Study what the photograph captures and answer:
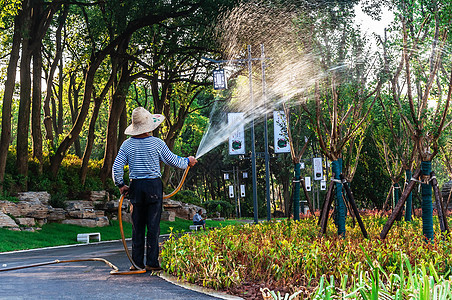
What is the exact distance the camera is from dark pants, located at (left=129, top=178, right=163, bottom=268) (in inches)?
308

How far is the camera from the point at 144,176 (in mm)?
7848

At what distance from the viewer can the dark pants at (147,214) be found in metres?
7.83

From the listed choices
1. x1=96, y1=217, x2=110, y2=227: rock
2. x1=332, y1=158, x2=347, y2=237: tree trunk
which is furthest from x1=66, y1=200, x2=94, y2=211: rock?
x1=332, y1=158, x2=347, y2=237: tree trunk

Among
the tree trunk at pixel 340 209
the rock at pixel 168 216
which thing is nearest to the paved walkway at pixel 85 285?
the tree trunk at pixel 340 209

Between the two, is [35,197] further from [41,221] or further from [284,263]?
[284,263]

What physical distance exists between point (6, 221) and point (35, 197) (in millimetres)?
3079

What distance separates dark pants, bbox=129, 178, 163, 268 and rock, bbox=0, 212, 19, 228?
432 inches

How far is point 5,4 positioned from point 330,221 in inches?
548

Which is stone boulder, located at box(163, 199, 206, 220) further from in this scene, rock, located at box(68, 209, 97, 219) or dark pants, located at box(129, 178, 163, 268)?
dark pants, located at box(129, 178, 163, 268)

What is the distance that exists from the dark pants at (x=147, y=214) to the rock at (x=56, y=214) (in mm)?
13521

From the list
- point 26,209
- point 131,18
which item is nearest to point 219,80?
point 131,18

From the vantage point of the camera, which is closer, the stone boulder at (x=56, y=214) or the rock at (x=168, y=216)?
the stone boulder at (x=56, y=214)

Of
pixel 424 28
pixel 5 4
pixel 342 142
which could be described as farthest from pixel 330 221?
pixel 5 4

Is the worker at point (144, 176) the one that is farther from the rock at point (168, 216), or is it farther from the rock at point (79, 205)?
the rock at point (168, 216)
